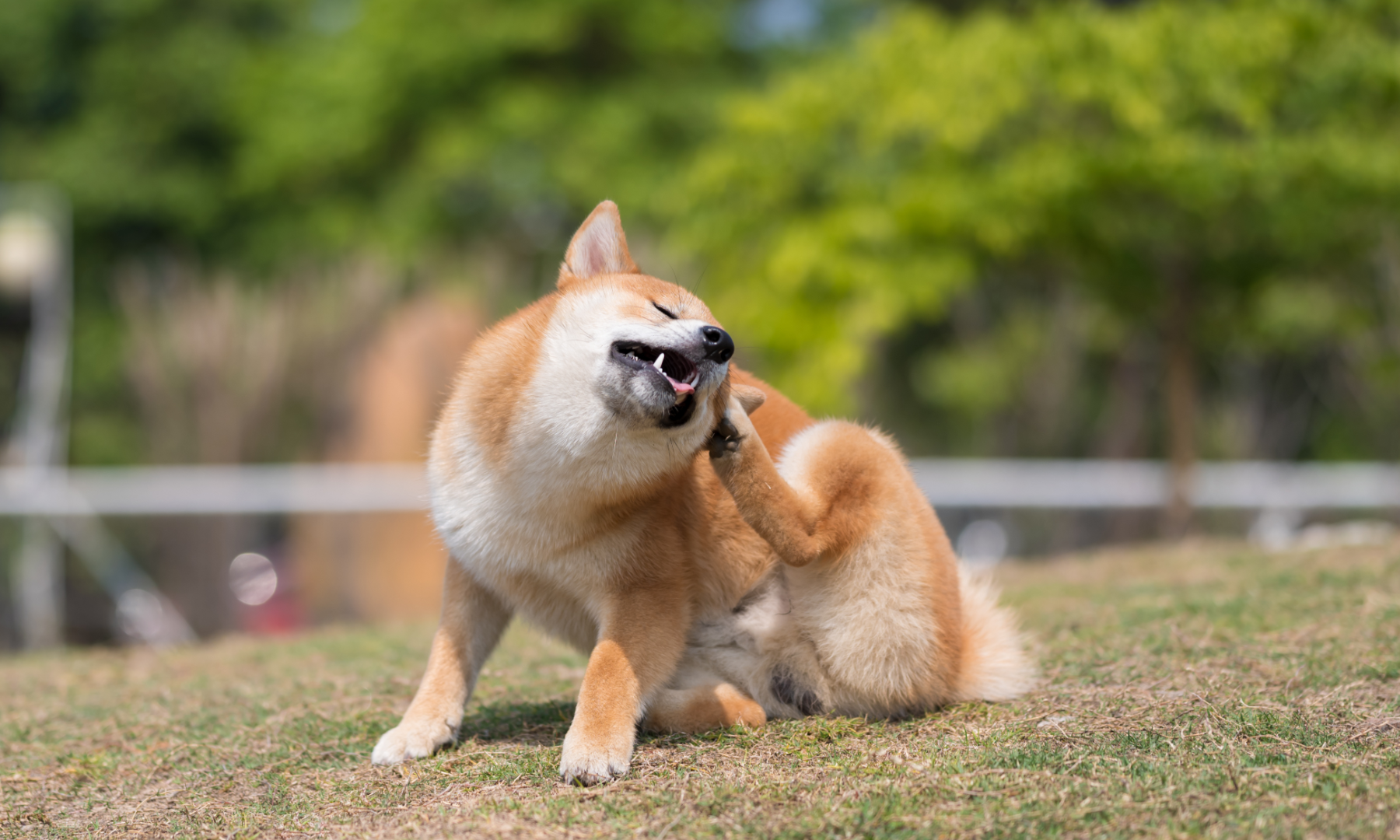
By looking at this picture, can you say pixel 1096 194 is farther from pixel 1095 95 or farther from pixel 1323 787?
pixel 1323 787

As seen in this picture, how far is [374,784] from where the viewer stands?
341 cm

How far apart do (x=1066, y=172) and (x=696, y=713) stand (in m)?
6.98

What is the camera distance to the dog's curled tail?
13.1 ft

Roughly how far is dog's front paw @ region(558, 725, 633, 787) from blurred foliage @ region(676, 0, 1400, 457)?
22.6 feet

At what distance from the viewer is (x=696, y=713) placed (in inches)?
147

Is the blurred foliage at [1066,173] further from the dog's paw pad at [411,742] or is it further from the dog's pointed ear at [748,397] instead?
the dog's paw pad at [411,742]

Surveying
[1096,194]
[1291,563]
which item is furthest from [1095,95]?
[1291,563]

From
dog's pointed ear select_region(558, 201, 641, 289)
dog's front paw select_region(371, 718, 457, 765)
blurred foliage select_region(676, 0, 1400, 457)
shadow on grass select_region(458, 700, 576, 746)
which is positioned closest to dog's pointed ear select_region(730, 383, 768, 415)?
dog's pointed ear select_region(558, 201, 641, 289)

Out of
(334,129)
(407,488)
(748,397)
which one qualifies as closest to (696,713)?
(748,397)

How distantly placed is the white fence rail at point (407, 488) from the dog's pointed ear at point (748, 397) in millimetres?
5623

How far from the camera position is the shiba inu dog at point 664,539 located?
3414 millimetres

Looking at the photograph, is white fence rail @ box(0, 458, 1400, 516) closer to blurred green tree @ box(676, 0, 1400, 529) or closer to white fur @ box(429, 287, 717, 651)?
blurred green tree @ box(676, 0, 1400, 529)

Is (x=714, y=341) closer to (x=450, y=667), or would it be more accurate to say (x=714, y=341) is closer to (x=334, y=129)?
(x=450, y=667)

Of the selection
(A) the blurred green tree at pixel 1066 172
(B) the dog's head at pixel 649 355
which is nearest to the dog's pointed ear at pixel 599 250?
(B) the dog's head at pixel 649 355
